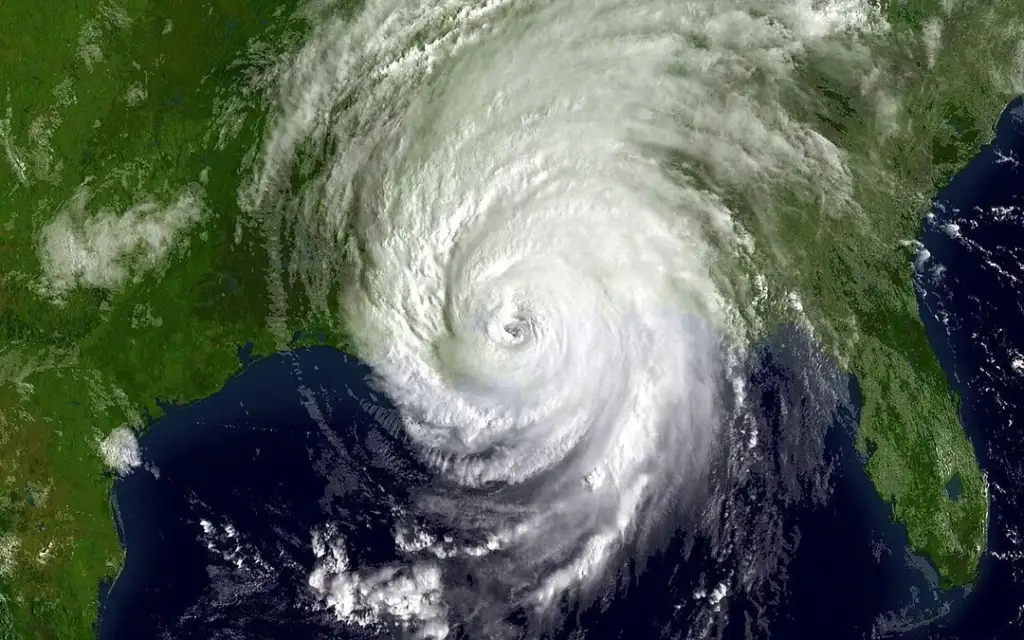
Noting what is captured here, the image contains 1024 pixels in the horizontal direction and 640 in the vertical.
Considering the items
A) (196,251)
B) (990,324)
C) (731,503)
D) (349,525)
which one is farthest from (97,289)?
(990,324)

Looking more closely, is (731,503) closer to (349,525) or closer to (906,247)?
(906,247)

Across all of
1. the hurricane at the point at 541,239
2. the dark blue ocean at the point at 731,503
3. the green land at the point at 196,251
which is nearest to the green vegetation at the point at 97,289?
the green land at the point at 196,251

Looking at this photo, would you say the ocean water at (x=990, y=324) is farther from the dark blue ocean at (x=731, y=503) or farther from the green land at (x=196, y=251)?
the green land at (x=196, y=251)

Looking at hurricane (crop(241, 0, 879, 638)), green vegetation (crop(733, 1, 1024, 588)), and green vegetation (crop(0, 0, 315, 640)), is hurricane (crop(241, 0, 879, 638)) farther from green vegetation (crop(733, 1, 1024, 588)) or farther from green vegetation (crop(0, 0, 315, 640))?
green vegetation (crop(0, 0, 315, 640))

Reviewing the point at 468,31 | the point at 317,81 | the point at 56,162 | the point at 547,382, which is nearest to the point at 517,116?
the point at 468,31

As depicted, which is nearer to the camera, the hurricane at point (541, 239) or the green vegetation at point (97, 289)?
the hurricane at point (541, 239)

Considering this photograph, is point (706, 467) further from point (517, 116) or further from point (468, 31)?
point (468, 31)
